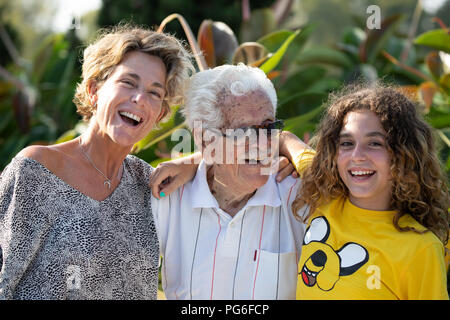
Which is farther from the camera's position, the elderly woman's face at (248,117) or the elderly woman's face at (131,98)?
the elderly woman's face at (248,117)

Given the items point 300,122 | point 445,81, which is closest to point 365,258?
point 300,122

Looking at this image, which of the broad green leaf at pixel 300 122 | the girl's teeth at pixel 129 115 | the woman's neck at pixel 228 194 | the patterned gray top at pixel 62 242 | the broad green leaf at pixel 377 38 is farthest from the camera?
the broad green leaf at pixel 377 38

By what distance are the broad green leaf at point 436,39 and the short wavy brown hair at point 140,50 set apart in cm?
168

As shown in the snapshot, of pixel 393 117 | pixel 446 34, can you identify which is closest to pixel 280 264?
pixel 393 117

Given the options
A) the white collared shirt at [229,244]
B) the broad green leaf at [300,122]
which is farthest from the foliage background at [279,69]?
the white collared shirt at [229,244]

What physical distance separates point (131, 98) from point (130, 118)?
0.08 m

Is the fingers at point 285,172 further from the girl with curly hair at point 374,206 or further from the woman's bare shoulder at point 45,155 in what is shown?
the woman's bare shoulder at point 45,155

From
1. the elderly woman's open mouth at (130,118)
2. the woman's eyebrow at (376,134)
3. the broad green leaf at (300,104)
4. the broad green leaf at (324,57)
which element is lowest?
the broad green leaf at (324,57)

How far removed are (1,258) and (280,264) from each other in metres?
1.01

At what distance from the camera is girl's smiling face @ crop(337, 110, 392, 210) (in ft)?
5.93

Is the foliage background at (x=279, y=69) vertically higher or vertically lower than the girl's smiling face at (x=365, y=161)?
lower

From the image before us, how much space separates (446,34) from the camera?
10.2 feet

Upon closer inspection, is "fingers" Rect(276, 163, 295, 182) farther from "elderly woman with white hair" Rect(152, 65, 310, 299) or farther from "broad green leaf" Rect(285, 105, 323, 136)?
"broad green leaf" Rect(285, 105, 323, 136)

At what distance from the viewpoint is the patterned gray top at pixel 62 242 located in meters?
1.73
